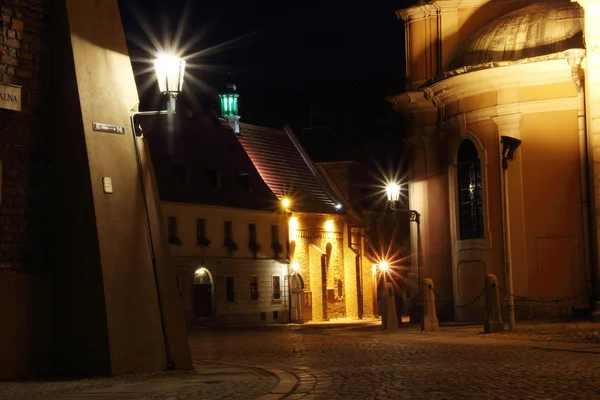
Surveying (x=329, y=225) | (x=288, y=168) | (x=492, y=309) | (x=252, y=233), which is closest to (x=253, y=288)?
(x=252, y=233)

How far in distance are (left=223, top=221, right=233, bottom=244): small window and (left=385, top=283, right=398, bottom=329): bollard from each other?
25.2 metres

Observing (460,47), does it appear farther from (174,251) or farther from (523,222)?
(174,251)

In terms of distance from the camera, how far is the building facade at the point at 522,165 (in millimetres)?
33562

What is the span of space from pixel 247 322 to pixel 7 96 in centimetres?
4263

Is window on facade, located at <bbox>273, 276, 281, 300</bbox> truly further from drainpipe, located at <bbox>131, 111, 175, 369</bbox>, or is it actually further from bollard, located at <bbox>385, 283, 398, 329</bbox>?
drainpipe, located at <bbox>131, 111, 175, 369</bbox>

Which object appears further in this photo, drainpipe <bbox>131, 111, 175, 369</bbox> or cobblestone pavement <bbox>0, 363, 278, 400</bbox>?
drainpipe <bbox>131, 111, 175, 369</bbox>

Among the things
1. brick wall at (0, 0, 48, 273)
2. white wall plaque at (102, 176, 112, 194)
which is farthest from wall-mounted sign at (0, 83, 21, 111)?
white wall plaque at (102, 176, 112, 194)

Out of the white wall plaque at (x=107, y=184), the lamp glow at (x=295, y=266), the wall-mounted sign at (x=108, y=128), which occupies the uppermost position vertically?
the wall-mounted sign at (x=108, y=128)

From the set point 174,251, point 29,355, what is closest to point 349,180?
point 174,251

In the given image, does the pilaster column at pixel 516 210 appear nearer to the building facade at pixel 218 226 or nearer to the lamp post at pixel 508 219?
the lamp post at pixel 508 219

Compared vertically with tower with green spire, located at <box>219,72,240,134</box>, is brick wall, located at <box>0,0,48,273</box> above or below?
below

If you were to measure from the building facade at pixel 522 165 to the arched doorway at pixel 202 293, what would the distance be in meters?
18.9

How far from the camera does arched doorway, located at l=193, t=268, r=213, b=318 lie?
180 feet

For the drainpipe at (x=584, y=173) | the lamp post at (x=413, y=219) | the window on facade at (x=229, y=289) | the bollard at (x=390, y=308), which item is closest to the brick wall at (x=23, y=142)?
the bollard at (x=390, y=308)
